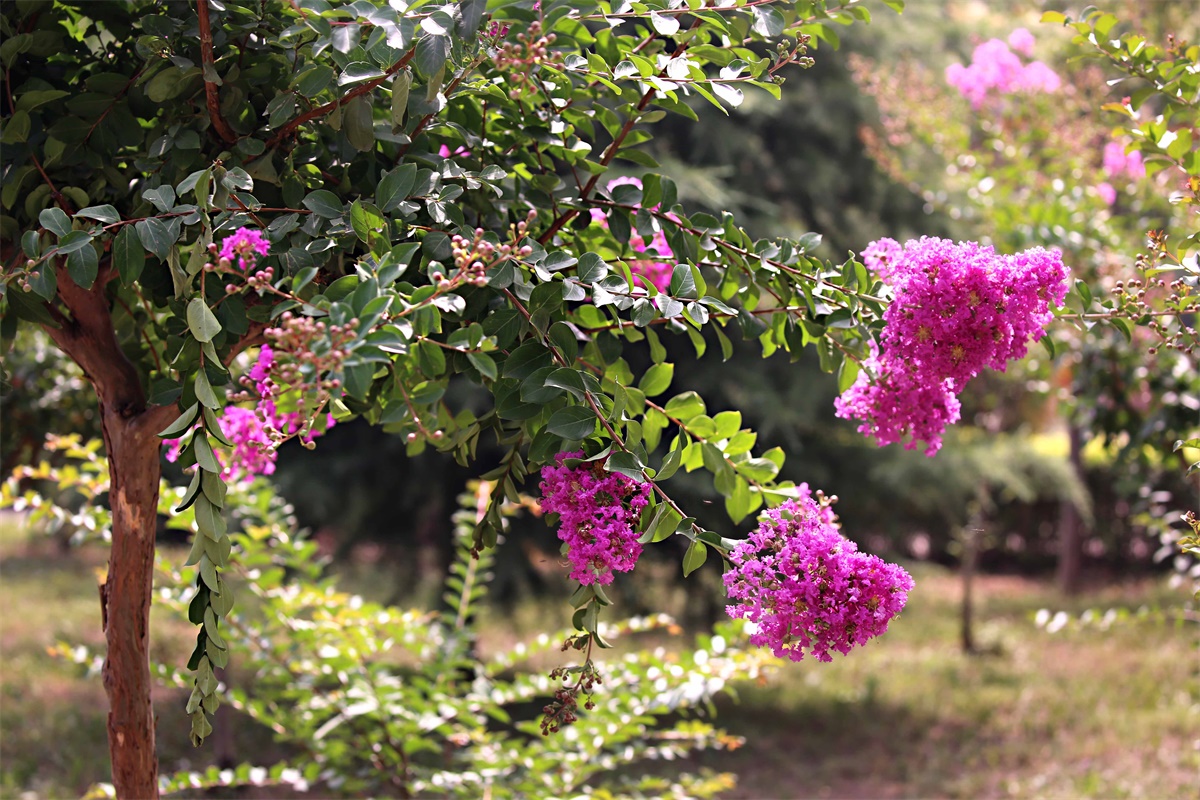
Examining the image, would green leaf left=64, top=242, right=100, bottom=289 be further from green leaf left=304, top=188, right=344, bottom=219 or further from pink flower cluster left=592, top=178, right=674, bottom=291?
pink flower cluster left=592, top=178, right=674, bottom=291

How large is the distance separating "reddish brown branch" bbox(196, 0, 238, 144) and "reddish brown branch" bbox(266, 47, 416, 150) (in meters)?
0.06

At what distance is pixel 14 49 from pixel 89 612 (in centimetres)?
594

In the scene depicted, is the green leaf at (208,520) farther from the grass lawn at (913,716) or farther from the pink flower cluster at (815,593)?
the grass lawn at (913,716)

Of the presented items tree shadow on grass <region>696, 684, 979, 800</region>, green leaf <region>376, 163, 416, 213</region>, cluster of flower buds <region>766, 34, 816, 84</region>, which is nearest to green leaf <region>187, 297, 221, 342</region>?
green leaf <region>376, 163, 416, 213</region>

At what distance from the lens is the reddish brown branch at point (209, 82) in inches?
43.5

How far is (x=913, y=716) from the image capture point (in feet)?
15.8

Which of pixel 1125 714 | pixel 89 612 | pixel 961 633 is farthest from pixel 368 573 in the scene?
pixel 1125 714

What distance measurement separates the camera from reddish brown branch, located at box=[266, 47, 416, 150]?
1021 millimetres

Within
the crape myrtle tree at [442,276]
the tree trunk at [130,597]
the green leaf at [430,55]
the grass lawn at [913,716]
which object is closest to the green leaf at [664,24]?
the crape myrtle tree at [442,276]

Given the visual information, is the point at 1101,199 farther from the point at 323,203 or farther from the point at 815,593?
the point at 323,203

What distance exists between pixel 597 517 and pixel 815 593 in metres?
0.24

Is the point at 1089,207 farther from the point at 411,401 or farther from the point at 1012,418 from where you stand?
the point at 1012,418

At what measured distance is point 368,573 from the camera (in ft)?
23.1

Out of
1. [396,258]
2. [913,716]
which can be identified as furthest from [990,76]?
[396,258]
